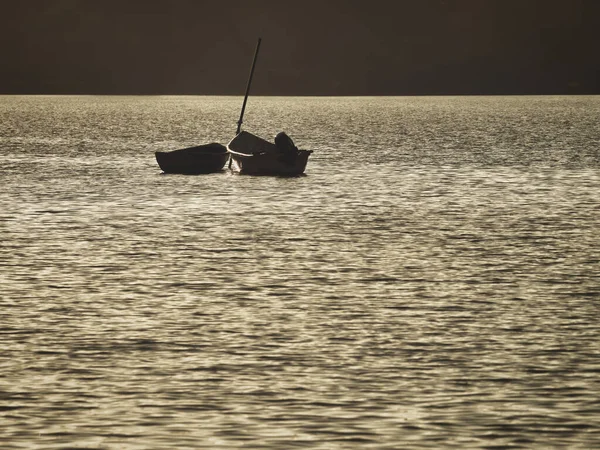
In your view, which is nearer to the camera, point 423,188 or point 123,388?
point 123,388

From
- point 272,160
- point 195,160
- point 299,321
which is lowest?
point 195,160

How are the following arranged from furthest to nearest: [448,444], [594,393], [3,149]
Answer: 1. [3,149]
2. [594,393]
3. [448,444]

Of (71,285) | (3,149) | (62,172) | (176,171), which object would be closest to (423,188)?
(176,171)

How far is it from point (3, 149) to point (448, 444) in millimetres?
83806

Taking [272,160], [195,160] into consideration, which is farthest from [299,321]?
[195,160]

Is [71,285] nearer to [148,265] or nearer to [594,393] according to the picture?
[148,265]

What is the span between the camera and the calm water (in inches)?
596

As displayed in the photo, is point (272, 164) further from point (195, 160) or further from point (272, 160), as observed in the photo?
point (195, 160)

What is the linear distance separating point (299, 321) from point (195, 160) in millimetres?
40671

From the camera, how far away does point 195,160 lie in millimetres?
62125

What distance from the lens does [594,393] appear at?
16.5 m

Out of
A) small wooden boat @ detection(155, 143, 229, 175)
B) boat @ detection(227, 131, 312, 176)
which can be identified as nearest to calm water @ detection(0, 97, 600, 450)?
boat @ detection(227, 131, 312, 176)

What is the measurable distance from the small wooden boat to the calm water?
469 inches

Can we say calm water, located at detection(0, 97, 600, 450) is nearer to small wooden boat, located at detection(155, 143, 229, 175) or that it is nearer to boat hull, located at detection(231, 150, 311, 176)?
boat hull, located at detection(231, 150, 311, 176)
